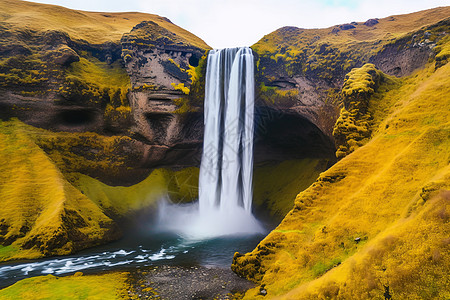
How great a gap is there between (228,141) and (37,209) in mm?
15701

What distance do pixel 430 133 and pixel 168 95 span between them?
69.5 feet

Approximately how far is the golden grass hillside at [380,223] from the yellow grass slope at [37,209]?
38.0 ft

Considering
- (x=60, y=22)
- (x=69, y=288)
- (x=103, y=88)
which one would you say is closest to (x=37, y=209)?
(x=69, y=288)

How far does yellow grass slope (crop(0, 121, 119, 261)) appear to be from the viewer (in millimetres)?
15703

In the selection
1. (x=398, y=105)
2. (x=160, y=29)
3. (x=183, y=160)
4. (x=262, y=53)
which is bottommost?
(x=183, y=160)

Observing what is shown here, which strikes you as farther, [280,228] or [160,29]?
[160,29]

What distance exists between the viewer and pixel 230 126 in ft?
81.5

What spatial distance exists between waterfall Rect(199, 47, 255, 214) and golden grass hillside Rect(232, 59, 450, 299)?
1305 centimetres

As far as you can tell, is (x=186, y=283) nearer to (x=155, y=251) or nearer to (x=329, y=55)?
(x=155, y=251)

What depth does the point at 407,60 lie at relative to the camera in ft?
51.1

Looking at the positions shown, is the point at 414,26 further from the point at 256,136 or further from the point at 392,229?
the point at 392,229

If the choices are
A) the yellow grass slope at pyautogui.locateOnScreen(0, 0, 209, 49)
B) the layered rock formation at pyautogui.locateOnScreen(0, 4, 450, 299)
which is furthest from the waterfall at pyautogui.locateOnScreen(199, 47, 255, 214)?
the yellow grass slope at pyautogui.locateOnScreen(0, 0, 209, 49)

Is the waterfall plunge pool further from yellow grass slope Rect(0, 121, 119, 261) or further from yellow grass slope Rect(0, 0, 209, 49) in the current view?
yellow grass slope Rect(0, 0, 209, 49)

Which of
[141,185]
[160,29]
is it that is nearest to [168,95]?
[160,29]
